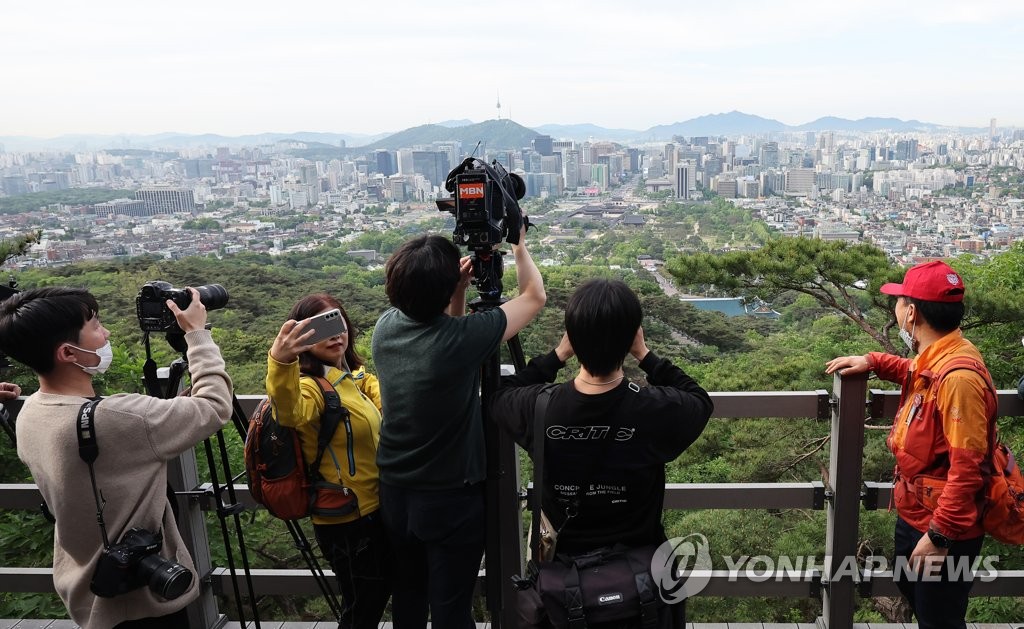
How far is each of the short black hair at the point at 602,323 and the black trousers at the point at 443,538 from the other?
54 centimetres

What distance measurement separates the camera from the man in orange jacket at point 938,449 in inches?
62.3

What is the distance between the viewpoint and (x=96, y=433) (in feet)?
4.72

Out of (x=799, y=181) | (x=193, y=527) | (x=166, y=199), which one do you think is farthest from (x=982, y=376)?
(x=166, y=199)

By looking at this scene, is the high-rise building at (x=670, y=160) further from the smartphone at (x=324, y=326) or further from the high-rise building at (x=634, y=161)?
the smartphone at (x=324, y=326)

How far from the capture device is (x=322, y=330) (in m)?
1.55

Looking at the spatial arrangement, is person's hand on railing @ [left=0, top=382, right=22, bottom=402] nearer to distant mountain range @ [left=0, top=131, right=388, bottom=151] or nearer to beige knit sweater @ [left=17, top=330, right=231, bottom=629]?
beige knit sweater @ [left=17, top=330, right=231, bottom=629]

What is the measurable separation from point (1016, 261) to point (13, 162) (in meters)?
36.7

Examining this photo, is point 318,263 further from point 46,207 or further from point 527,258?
point 527,258

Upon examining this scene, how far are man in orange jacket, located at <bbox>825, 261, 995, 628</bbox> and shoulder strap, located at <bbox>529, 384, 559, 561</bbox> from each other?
3.03 feet

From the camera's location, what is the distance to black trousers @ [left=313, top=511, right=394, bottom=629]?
1.76 meters

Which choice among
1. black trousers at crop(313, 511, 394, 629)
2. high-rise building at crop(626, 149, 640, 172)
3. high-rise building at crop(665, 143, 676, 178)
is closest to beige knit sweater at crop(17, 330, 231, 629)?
black trousers at crop(313, 511, 394, 629)

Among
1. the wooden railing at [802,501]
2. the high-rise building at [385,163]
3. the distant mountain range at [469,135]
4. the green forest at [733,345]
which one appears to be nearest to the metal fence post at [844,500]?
the wooden railing at [802,501]

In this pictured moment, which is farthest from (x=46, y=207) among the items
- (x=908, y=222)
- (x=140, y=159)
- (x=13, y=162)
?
(x=908, y=222)

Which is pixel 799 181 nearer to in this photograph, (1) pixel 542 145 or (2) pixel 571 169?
(2) pixel 571 169
